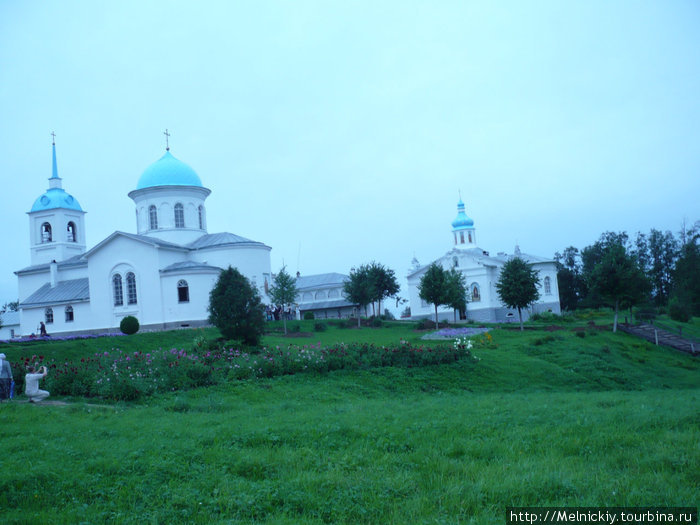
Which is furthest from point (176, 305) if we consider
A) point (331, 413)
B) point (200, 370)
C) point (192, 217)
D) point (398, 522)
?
point (398, 522)

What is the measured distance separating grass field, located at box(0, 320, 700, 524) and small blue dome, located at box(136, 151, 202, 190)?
31474 mm

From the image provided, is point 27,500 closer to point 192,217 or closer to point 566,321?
point 192,217

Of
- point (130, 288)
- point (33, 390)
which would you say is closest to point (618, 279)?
point (130, 288)

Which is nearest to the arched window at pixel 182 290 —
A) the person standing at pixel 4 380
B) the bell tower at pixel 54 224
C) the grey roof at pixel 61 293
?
the grey roof at pixel 61 293

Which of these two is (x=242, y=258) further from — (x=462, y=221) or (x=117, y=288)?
(x=462, y=221)

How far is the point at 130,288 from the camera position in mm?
38531

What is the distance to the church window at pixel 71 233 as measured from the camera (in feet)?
151

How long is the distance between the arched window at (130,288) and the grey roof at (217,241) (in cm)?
421

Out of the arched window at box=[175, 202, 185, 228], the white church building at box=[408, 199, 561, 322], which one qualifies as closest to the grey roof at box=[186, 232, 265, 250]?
the arched window at box=[175, 202, 185, 228]

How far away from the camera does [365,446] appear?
7617 mm

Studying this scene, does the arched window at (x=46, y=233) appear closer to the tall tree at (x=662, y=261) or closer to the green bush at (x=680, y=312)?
the green bush at (x=680, y=312)

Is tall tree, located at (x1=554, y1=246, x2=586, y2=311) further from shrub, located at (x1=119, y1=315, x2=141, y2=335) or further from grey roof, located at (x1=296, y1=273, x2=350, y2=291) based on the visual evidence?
shrub, located at (x1=119, y1=315, x2=141, y2=335)

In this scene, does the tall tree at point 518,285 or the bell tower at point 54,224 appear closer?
the tall tree at point 518,285

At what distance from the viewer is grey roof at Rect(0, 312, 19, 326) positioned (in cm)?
5645
